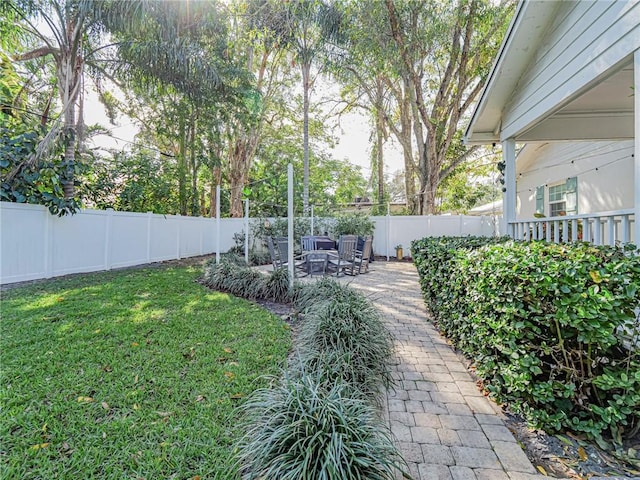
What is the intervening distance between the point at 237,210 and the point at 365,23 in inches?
397

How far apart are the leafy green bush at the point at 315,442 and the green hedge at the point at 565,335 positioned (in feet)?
3.85

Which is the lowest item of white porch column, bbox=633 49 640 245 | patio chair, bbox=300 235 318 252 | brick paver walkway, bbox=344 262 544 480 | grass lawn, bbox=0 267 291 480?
brick paver walkway, bbox=344 262 544 480

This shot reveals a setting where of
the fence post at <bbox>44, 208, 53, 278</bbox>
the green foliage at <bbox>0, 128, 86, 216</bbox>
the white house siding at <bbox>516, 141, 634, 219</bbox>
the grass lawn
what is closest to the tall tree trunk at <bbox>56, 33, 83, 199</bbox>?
the green foliage at <bbox>0, 128, 86, 216</bbox>

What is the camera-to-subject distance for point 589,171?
6980mm

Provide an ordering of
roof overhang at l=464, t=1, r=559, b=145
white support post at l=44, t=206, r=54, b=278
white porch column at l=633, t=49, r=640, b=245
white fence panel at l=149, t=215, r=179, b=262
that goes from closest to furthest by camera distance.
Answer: white porch column at l=633, t=49, r=640, b=245 < roof overhang at l=464, t=1, r=559, b=145 < white support post at l=44, t=206, r=54, b=278 < white fence panel at l=149, t=215, r=179, b=262

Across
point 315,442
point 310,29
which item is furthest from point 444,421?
point 310,29

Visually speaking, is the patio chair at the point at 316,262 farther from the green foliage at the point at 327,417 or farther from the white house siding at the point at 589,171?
the white house siding at the point at 589,171

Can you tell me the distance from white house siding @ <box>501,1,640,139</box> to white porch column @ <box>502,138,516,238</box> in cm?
43

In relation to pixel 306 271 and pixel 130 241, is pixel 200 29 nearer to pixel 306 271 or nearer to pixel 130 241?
pixel 130 241

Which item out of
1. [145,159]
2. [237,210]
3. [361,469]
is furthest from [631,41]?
[237,210]

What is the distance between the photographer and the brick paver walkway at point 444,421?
184 cm

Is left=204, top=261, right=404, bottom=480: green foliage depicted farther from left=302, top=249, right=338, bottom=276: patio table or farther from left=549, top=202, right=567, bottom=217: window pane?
left=549, top=202, right=567, bottom=217: window pane

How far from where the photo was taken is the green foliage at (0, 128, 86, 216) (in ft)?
19.6

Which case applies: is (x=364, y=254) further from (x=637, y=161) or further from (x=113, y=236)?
(x=113, y=236)
